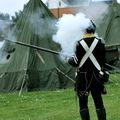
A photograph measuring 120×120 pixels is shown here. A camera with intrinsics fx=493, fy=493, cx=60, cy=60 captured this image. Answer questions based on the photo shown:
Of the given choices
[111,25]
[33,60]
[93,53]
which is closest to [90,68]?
[93,53]

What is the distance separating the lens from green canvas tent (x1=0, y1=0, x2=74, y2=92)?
18016 mm

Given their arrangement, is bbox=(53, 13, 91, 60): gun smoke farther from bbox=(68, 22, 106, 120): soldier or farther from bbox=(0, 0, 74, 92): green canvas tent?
bbox=(68, 22, 106, 120): soldier

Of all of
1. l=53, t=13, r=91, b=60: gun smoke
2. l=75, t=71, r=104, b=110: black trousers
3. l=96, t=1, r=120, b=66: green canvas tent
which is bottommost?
l=96, t=1, r=120, b=66: green canvas tent

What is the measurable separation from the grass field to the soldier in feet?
6.06

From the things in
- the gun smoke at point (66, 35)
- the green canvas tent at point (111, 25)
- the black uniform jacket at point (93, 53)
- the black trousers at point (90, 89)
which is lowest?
the green canvas tent at point (111, 25)

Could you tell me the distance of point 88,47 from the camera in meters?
9.55

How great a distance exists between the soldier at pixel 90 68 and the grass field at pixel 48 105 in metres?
1.85

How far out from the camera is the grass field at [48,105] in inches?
478

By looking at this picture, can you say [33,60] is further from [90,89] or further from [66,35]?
[90,89]

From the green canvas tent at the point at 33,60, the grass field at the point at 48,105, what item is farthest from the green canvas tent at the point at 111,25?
the grass field at the point at 48,105

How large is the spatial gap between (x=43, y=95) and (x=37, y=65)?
225 centimetres

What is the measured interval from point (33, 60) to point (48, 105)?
14.6ft

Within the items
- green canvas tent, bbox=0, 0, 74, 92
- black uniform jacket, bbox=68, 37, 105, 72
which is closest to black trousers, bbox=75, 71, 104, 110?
black uniform jacket, bbox=68, 37, 105, 72

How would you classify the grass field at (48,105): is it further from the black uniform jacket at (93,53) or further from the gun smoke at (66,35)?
the black uniform jacket at (93,53)
